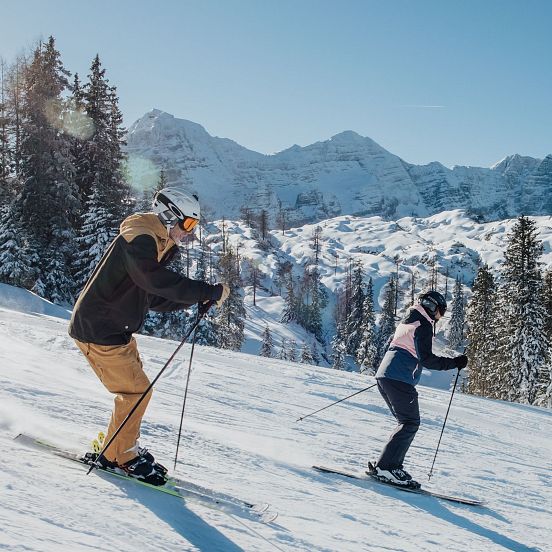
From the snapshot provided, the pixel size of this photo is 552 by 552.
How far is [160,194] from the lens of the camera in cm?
405

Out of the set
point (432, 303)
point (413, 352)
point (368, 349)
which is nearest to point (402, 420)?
point (413, 352)

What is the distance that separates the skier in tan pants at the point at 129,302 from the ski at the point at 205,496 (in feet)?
0.21

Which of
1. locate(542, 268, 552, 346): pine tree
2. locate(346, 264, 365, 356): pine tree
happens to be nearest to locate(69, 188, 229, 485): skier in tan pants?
locate(542, 268, 552, 346): pine tree

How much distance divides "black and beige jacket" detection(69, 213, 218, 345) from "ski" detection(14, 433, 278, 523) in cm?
94

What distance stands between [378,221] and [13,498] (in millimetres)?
191229

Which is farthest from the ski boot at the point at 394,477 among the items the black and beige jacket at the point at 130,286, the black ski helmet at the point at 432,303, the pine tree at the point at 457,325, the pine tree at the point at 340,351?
the pine tree at the point at 457,325

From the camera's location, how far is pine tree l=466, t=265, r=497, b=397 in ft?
126

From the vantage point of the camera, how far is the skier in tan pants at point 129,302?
149 inches

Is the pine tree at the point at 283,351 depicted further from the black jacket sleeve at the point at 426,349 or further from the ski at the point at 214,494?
the ski at the point at 214,494

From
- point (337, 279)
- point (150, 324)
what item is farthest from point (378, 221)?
point (150, 324)

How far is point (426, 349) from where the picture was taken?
5.69m

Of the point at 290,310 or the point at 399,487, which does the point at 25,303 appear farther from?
the point at 290,310

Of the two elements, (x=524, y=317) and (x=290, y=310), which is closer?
(x=524, y=317)

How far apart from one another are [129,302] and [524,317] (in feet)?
109
